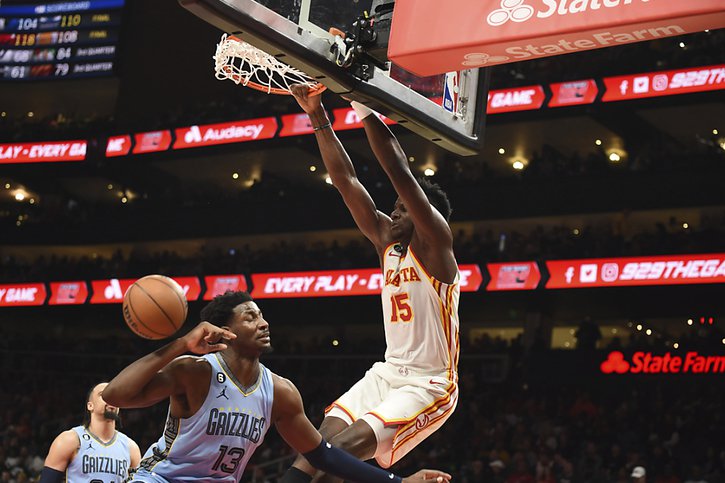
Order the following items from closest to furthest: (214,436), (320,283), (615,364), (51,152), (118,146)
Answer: (214,436)
(615,364)
(320,283)
(118,146)
(51,152)

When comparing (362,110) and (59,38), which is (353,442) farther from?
(59,38)

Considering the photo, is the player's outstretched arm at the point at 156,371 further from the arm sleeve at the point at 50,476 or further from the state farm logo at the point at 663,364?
the state farm logo at the point at 663,364

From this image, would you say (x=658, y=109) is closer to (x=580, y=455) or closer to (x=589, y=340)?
(x=589, y=340)

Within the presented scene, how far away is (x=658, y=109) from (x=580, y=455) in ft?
32.0

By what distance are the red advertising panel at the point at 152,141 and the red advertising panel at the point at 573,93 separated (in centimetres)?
1069

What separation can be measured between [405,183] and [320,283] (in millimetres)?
17547

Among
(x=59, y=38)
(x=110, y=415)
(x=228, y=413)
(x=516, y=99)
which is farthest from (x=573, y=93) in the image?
(x=228, y=413)

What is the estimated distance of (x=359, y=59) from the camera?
5.31 meters

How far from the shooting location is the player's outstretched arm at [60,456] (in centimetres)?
771

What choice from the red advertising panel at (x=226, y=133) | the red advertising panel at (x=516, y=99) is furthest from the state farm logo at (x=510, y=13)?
the red advertising panel at (x=226, y=133)

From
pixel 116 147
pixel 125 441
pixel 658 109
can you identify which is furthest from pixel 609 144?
pixel 125 441

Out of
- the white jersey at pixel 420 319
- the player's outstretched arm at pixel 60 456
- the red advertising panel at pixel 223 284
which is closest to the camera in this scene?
the white jersey at pixel 420 319

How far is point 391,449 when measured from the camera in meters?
5.68

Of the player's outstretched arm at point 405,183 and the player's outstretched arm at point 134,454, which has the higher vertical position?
the player's outstretched arm at point 405,183
